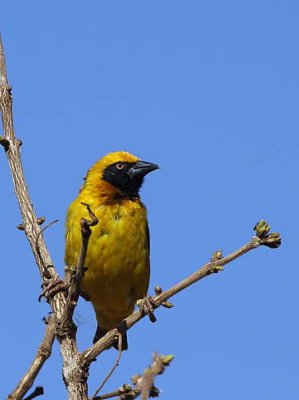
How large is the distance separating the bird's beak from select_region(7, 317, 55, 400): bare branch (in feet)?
15.9

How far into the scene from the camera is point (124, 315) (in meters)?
7.82

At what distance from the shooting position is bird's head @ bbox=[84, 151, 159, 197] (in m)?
7.75

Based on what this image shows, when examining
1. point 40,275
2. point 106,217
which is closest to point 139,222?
point 106,217

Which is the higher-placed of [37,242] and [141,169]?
[141,169]

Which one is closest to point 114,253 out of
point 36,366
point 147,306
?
point 147,306

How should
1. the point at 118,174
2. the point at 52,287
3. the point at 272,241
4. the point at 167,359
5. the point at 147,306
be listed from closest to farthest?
the point at 167,359 → the point at 272,241 → the point at 52,287 → the point at 147,306 → the point at 118,174

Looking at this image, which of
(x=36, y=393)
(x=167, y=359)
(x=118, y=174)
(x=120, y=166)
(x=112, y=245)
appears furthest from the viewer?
(x=120, y=166)

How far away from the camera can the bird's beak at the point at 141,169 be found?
8094mm

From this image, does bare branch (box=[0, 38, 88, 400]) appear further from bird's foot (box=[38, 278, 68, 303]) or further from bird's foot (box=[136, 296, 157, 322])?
bird's foot (box=[136, 296, 157, 322])

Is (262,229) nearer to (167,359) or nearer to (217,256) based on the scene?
(217,256)

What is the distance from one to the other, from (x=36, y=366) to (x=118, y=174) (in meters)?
5.12

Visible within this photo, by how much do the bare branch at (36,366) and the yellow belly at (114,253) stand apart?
3.53 metres

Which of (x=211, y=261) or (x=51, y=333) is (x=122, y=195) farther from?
(x=51, y=333)

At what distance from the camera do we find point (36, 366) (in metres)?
2.95
